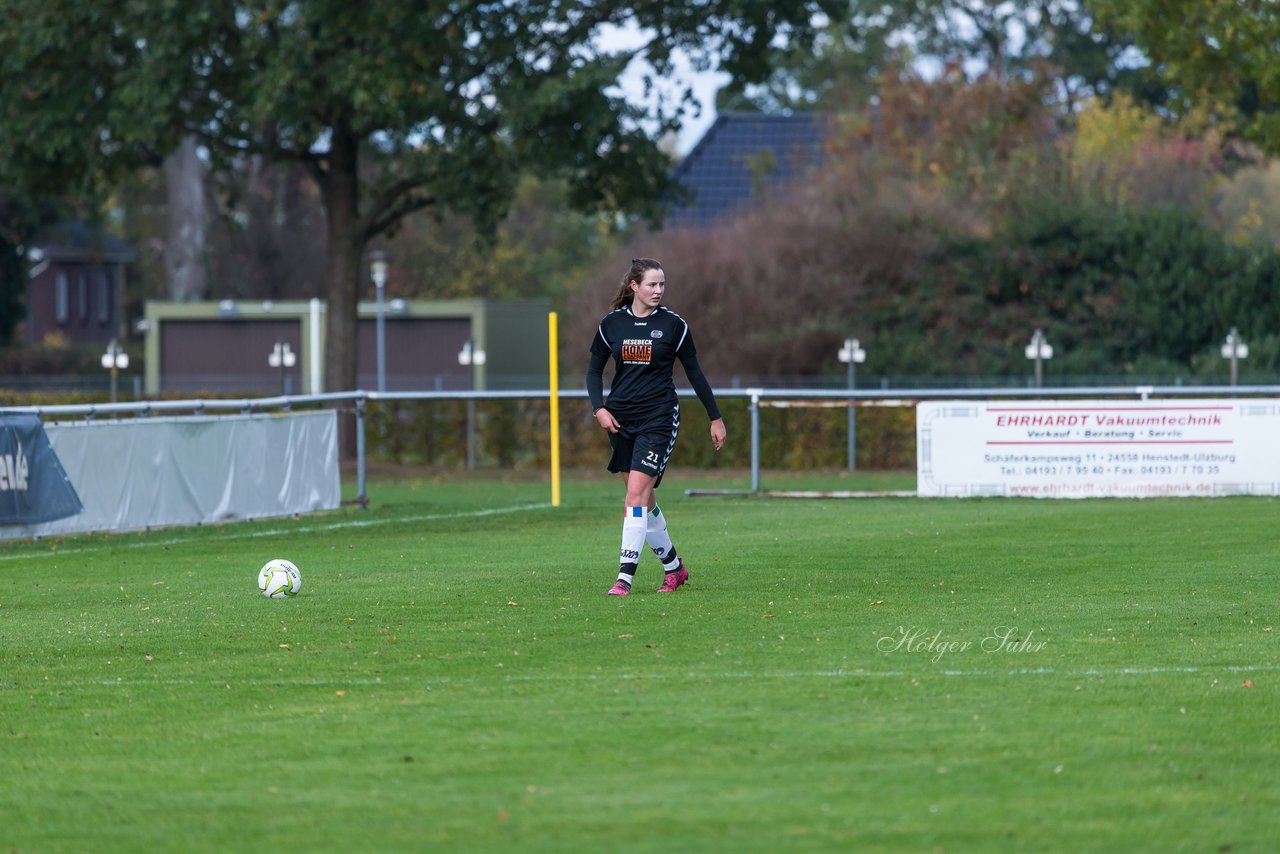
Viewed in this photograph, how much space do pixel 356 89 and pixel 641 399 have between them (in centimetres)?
1820

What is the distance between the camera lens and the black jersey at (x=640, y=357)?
11.4 meters

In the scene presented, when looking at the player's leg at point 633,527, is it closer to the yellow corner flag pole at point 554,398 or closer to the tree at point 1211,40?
the yellow corner flag pole at point 554,398

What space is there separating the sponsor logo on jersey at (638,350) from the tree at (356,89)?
1769 centimetres

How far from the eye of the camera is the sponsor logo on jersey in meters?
11.4

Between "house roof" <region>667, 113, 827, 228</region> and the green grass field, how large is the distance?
44.1 meters

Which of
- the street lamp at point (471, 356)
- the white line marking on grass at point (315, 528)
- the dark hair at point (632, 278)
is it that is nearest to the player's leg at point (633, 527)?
the dark hair at point (632, 278)

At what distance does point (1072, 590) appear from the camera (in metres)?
11.4

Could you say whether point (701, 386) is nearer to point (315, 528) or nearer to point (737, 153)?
point (315, 528)

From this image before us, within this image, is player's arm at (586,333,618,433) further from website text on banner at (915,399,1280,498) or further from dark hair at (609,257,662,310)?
website text on banner at (915,399,1280,498)

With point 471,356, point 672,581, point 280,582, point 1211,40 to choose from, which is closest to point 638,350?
point 672,581

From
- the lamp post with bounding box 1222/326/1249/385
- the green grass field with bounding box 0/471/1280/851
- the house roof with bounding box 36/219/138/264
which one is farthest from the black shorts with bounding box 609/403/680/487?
the house roof with bounding box 36/219/138/264

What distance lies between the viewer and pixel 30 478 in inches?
640

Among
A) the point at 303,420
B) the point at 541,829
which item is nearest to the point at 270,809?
the point at 541,829

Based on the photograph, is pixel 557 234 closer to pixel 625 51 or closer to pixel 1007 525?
pixel 625 51
